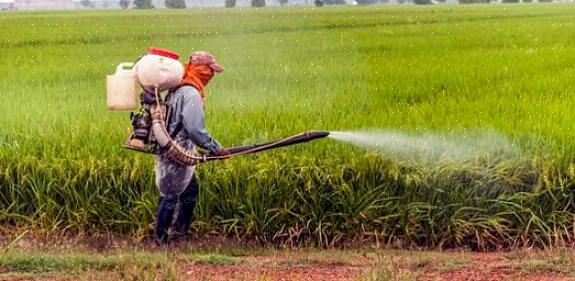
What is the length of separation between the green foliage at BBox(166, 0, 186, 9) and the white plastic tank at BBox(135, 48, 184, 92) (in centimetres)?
134

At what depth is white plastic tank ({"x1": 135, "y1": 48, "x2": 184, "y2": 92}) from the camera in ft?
9.23

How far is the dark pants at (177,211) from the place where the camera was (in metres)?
3.21

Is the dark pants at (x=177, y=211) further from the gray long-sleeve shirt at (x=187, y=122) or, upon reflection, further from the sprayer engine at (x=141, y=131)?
the sprayer engine at (x=141, y=131)

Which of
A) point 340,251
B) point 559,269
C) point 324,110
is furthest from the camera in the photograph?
point 324,110

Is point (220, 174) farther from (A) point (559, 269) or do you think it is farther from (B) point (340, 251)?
(A) point (559, 269)

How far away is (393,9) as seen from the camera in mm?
4516

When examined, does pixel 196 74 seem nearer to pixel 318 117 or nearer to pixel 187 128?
pixel 187 128

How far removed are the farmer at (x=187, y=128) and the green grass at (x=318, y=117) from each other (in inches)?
17.0

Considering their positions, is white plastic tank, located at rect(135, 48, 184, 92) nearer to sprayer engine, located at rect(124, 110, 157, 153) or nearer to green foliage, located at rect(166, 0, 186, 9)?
sprayer engine, located at rect(124, 110, 157, 153)

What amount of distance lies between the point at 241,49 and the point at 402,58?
848 mm

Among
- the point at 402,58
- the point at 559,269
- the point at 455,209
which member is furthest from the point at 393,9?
the point at 559,269

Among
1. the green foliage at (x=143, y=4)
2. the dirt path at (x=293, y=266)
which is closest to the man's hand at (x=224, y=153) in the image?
the dirt path at (x=293, y=266)

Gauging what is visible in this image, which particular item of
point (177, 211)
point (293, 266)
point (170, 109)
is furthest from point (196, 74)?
point (293, 266)

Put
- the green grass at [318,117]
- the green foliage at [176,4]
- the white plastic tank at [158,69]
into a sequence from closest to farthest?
1. the white plastic tank at [158,69]
2. the green grass at [318,117]
3. the green foliage at [176,4]
